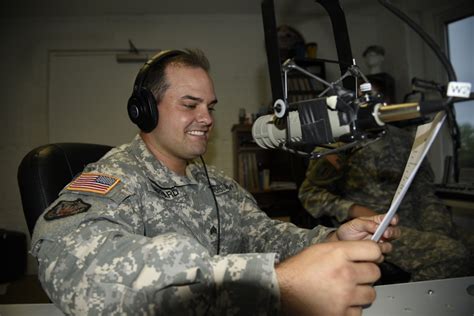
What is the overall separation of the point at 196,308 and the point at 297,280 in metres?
0.14

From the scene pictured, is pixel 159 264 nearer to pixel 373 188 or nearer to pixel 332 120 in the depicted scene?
pixel 332 120

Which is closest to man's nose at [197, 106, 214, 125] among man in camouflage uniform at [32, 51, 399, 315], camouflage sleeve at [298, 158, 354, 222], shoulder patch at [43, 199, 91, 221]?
man in camouflage uniform at [32, 51, 399, 315]

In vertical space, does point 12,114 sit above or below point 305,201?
above

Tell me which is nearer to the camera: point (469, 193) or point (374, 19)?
point (469, 193)

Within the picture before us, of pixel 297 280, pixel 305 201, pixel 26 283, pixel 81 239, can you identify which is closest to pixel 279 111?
pixel 297 280

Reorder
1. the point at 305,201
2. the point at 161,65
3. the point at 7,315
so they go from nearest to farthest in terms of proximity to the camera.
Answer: the point at 7,315 < the point at 161,65 < the point at 305,201

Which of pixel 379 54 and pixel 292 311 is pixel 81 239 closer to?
pixel 292 311

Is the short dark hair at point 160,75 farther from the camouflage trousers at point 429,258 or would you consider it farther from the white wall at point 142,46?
the white wall at point 142,46

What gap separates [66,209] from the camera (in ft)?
1.91

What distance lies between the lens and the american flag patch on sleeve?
2.10ft

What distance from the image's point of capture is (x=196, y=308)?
1.41ft

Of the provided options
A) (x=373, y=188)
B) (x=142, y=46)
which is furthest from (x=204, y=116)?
(x=142, y=46)

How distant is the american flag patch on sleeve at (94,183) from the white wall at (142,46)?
7.95ft

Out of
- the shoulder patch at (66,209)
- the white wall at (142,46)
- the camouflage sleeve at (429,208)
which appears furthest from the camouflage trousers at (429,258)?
the white wall at (142,46)
